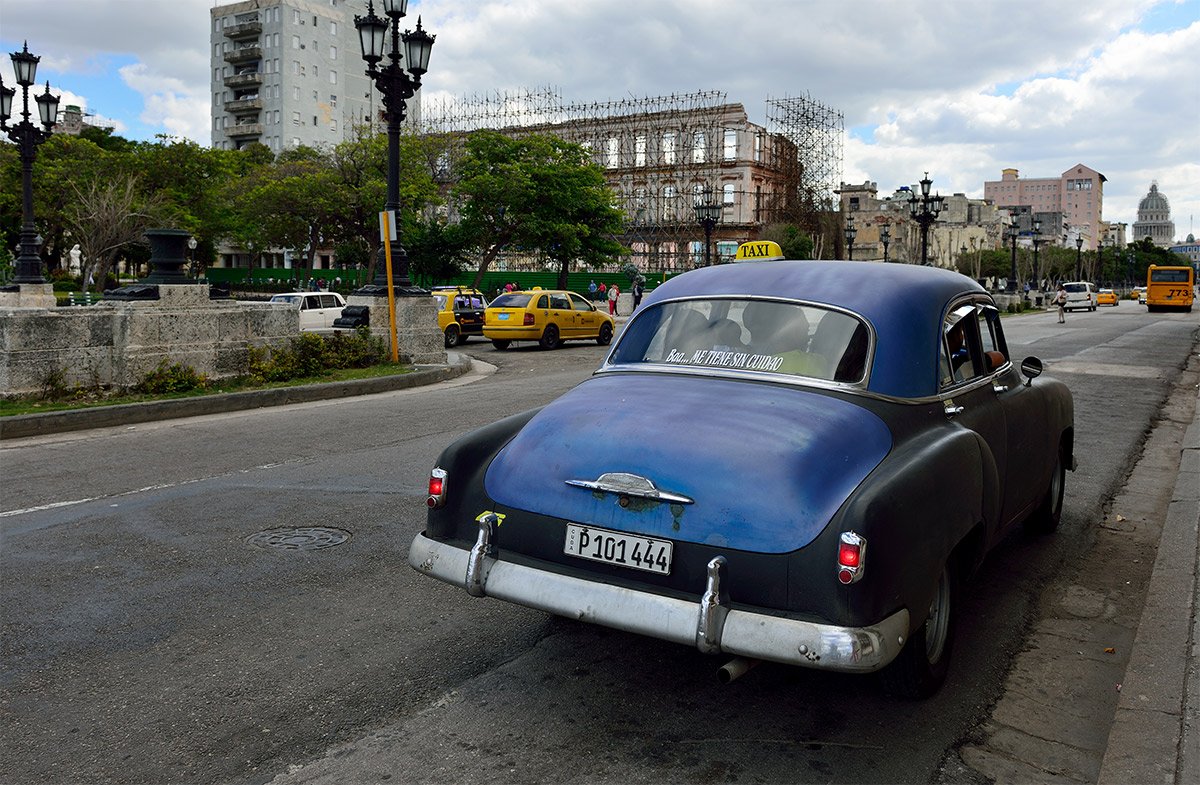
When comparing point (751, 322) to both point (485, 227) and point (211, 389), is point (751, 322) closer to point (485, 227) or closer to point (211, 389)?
point (211, 389)

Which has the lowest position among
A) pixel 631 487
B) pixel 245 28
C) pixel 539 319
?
pixel 631 487

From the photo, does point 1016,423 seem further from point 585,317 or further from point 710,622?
point 585,317

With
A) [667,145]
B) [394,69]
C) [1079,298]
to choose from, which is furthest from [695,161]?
[394,69]

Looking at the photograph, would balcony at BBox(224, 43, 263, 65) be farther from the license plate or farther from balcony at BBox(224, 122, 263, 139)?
the license plate

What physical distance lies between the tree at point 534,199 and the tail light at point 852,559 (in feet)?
151

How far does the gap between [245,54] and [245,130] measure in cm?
761

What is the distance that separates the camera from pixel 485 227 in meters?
50.8

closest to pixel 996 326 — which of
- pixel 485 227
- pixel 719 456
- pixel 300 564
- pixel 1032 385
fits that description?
pixel 1032 385

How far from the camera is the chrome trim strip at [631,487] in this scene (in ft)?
12.3

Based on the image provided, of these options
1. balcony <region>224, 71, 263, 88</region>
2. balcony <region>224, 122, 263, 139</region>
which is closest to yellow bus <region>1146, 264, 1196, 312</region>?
balcony <region>224, 122, 263, 139</region>

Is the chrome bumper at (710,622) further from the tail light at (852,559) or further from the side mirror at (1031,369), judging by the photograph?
the side mirror at (1031,369)

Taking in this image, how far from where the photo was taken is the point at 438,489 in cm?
444

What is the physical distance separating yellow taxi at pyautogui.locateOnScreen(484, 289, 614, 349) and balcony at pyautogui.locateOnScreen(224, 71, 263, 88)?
266ft

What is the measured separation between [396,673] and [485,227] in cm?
4771
